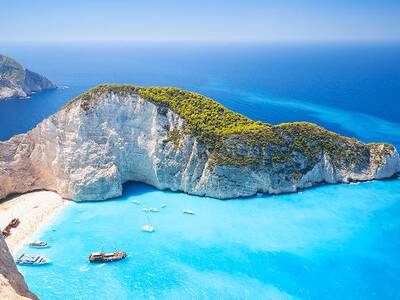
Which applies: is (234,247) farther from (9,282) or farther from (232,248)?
(9,282)

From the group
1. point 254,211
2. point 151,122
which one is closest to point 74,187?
point 151,122

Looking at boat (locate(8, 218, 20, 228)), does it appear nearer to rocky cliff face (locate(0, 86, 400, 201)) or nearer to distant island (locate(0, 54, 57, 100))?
rocky cliff face (locate(0, 86, 400, 201))

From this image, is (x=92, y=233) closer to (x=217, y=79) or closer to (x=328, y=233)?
(x=328, y=233)

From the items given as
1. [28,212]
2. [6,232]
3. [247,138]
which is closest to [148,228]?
[28,212]

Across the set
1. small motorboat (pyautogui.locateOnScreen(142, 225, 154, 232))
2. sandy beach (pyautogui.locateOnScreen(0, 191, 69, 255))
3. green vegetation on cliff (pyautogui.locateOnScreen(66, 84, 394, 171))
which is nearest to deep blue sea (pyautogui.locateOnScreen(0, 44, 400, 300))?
small motorboat (pyautogui.locateOnScreen(142, 225, 154, 232))

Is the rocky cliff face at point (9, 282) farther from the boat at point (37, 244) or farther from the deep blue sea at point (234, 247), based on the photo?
the boat at point (37, 244)

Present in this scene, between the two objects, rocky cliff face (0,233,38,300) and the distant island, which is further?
the distant island
